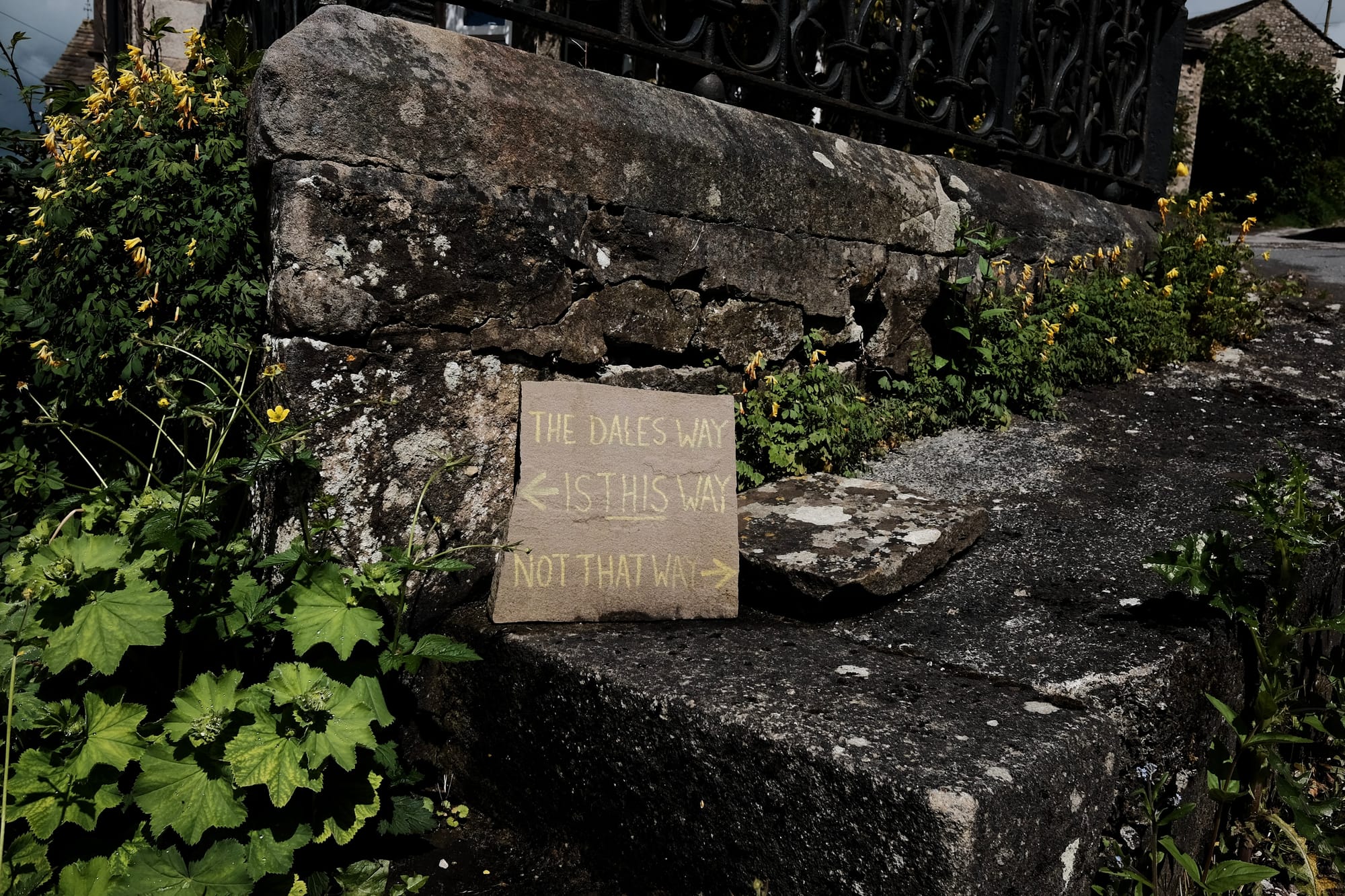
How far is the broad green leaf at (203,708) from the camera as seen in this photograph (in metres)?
1.50

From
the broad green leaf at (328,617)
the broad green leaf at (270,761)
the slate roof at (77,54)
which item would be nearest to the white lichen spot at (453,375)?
the broad green leaf at (328,617)

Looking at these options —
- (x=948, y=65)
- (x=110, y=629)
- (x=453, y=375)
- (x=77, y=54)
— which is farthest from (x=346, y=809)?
(x=77, y=54)

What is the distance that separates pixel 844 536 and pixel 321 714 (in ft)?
4.08

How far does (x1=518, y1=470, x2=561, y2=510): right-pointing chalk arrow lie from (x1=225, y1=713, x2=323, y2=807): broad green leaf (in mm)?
722

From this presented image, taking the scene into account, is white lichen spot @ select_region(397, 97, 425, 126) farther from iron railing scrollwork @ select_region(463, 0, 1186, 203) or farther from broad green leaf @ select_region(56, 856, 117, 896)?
broad green leaf @ select_region(56, 856, 117, 896)

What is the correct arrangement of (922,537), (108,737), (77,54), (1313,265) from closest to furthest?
(108,737) → (922,537) → (1313,265) → (77,54)

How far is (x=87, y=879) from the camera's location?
1488mm

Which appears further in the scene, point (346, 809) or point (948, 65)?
point (948, 65)

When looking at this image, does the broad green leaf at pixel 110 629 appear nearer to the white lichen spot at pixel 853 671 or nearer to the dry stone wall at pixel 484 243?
the dry stone wall at pixel 484 243

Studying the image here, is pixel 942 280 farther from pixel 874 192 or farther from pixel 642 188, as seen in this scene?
pixel 642 188

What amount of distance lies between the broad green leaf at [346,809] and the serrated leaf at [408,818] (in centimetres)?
Answer: 7

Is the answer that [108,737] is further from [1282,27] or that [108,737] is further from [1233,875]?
[1282,27]

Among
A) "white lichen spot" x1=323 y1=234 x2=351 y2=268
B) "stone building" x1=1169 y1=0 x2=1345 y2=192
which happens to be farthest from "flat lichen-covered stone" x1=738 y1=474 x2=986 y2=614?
"stone building" x1=1169 y1=0 x2=1345 y2=192

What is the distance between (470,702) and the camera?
1938mm
